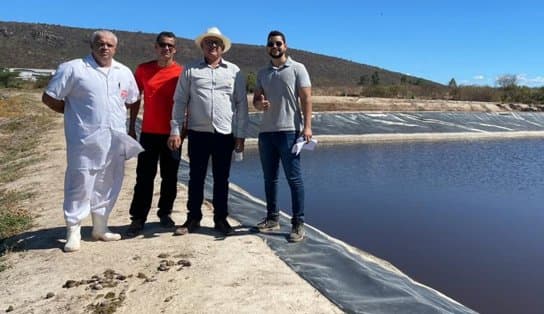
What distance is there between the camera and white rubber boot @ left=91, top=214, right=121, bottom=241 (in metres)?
3.97

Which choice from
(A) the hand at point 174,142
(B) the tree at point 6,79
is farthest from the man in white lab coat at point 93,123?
(B) the tree at point 6,79

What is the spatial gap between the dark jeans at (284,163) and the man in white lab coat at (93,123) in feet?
3.24

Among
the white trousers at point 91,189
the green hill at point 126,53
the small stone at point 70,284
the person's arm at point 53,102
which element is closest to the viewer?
the small stone at point 70,284

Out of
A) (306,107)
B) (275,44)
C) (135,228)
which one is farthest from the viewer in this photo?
(135,228)

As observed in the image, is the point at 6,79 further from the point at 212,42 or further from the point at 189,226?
the point at 212,42

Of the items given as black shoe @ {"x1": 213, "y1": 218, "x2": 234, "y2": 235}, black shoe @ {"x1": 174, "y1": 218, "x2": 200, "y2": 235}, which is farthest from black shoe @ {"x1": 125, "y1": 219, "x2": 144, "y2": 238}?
black shoe @ {"x1": 213, "y1": 218, "x2": 234, "y2": 235}

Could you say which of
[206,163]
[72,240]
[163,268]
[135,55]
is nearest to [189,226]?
[206,163]

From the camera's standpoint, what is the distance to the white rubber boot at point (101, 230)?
13.0 feet

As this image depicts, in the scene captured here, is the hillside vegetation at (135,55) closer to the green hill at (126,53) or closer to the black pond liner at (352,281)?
the green hill at (126,53)

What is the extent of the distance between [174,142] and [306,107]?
103 cm

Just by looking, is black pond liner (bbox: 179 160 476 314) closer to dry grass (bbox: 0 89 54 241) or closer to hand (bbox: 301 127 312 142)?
hand (bbox: 301 127 312 142)

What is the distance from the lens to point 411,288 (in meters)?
3.53

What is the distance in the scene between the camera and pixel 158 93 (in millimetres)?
3932

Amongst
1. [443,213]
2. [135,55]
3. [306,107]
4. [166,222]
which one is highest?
[135,55]
